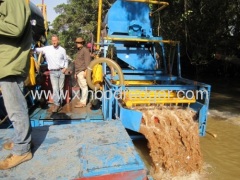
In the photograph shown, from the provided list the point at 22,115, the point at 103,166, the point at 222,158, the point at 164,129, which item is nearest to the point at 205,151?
the point at 222,158

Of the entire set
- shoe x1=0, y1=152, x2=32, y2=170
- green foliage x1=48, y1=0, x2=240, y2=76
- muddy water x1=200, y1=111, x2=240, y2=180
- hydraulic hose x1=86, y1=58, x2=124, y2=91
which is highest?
green foliage x1=48, y1=0, x2=240, y2=76

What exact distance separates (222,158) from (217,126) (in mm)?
1932

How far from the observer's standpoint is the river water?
4426 millimetres

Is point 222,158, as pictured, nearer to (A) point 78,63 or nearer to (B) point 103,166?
(B) point 103,166

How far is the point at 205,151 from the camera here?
5.24m

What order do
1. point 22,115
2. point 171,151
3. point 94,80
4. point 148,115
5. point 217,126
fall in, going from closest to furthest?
point 22,115, point 171,151, point 148,115, point 94,80, point 217,126

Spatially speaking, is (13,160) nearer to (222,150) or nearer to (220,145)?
(222,150)

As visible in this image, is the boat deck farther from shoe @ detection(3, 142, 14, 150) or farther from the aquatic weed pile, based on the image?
shoe @ detection(3, 142, 14, 150)

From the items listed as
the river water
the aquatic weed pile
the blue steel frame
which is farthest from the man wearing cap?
the aquatic weed pile

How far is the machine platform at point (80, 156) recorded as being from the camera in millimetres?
2313

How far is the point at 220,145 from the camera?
554cm

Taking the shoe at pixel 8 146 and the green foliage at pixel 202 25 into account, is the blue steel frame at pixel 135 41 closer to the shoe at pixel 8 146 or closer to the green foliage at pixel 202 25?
the green foliage at pixel 202 25

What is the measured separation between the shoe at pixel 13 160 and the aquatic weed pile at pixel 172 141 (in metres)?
2.17

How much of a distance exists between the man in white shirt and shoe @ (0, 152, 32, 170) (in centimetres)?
330
